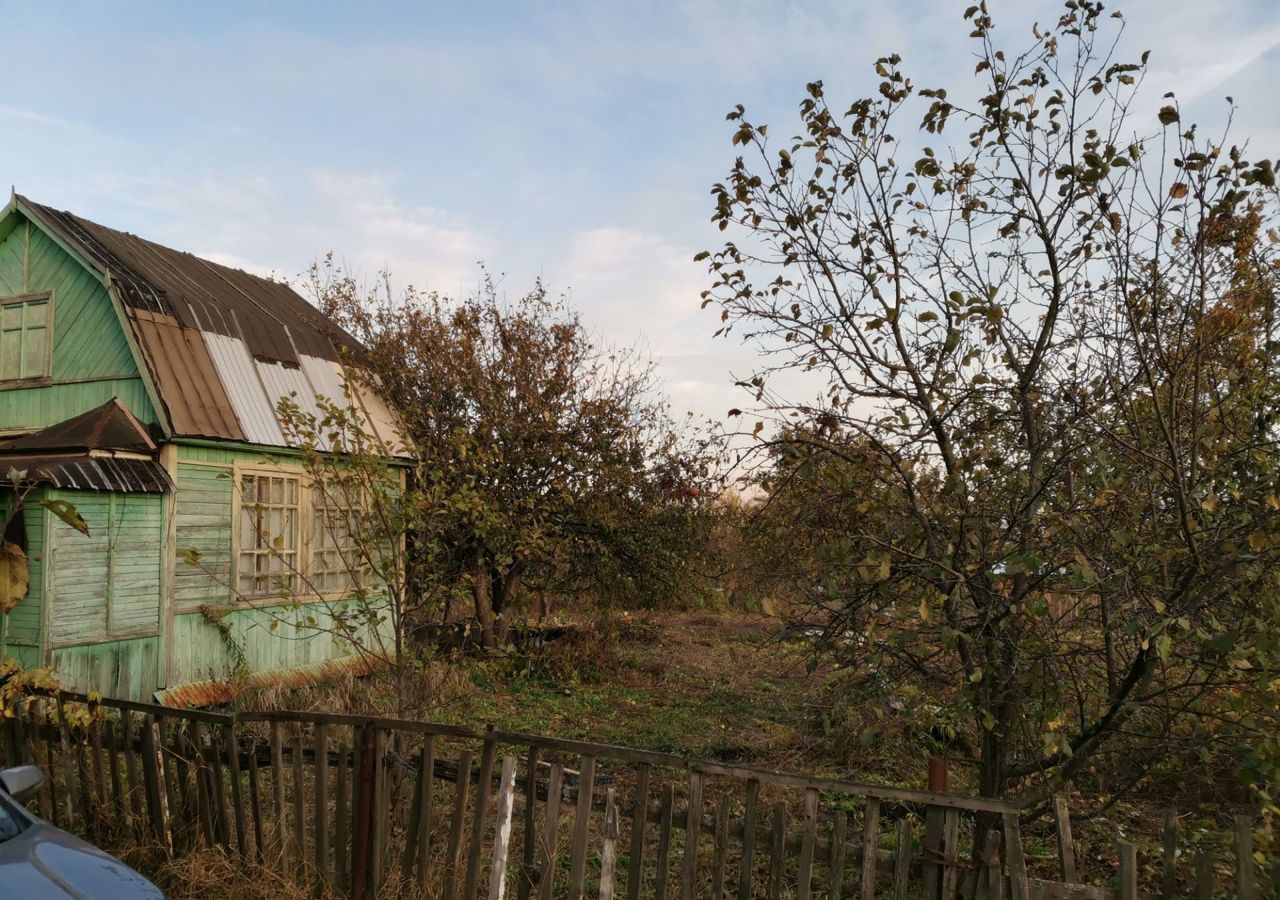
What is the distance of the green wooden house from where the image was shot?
9211 mm

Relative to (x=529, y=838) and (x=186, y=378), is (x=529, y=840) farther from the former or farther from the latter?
(x=186, y=378)

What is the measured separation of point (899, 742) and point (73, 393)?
10002 mm

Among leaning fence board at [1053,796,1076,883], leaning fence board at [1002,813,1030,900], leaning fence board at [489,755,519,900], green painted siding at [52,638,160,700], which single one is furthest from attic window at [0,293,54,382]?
leaning fence board at [1053,796,1076,883]

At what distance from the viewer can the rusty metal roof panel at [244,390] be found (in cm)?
1098

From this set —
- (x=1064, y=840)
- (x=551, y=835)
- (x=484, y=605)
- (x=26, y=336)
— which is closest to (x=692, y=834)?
(x=551, y=835)

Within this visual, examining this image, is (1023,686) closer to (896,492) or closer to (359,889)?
(896,492)

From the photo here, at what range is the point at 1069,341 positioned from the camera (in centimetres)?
435

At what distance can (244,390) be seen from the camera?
37.0ft

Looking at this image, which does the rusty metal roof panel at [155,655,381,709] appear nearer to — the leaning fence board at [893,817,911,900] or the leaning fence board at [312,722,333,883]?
the leaning fence board at [312,722,333,883]

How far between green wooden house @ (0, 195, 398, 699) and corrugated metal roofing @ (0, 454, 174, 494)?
0.07 feet

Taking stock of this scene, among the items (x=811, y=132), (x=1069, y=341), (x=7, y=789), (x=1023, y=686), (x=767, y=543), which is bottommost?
(x=7, y=789)

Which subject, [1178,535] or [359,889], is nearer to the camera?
[1178,535]

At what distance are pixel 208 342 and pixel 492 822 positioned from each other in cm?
779

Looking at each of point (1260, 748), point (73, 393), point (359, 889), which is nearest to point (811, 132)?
point (1260, 748)
